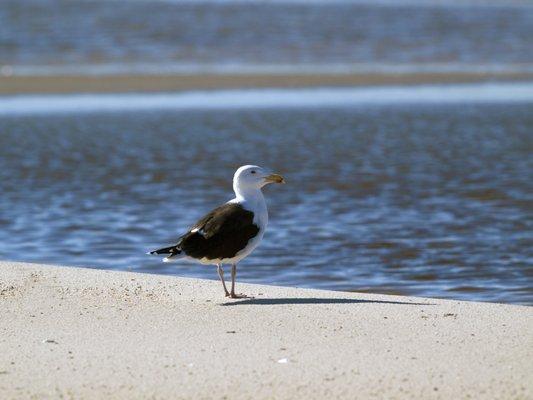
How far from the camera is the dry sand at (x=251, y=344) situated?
232 inches

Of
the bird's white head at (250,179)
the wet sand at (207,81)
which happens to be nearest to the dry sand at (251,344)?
the bird's white head at (250,179)

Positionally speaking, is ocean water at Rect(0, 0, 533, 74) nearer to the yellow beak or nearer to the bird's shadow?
the yellow beak

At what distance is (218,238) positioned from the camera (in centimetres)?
802

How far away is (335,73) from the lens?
2847 centimetres

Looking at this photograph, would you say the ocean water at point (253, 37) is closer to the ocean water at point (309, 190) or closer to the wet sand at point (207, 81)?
the wet sand at point (207, 81)

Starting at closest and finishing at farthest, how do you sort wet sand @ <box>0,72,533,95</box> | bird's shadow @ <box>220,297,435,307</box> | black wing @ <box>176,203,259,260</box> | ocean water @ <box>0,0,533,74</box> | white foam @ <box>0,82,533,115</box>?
bird's shadow @ <box>220,297,435,307</box>, black wing @ <box>176,203,259,260</box>, white foam @ <box>0,82,533,115</box>, wet sand @ <box>0,72,533,95</box>, ocean water @ <box>0,0,533,74</box>

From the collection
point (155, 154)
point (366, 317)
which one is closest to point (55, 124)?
point (155, 154)

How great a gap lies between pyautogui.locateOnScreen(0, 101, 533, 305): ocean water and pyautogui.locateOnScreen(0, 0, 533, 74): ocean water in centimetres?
786

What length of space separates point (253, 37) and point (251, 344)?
95.2 ft

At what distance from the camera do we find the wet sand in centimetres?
2653

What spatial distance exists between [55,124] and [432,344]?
48.5 feet

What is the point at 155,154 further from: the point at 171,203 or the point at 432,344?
the point at 432,344

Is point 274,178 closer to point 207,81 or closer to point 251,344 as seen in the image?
point 251,344

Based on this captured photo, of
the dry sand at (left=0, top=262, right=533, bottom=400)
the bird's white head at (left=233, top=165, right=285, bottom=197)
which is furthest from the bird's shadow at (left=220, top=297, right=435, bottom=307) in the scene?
the bird's white head at (left=233, top=165, right=285, bottom=197)
